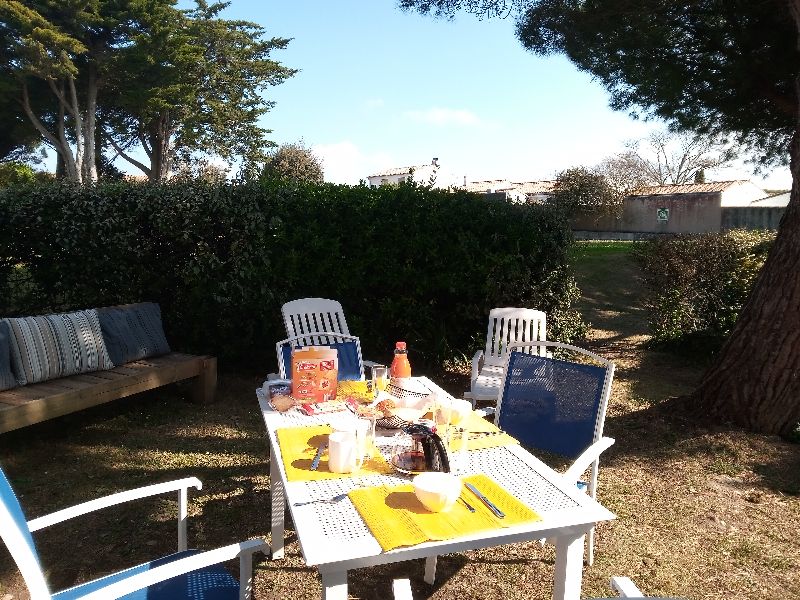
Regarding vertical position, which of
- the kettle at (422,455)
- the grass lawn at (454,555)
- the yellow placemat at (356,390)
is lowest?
the grass lawn at (454,555)

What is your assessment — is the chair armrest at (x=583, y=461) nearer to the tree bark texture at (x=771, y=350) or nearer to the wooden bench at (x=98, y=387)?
the tree bark texture at (x=771, y=350)

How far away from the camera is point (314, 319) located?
16.8ft

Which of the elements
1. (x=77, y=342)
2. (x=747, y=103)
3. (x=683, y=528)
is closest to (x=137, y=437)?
(x=77, y=342)

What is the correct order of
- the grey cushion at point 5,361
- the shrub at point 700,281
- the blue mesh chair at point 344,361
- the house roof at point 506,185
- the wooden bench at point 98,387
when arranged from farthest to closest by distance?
the house roof at point 506,185, the shrub at point 700,281, the grey cushion at point 5,361, the wooden bench at point 98,387, the blue mesh chair at point 344,361

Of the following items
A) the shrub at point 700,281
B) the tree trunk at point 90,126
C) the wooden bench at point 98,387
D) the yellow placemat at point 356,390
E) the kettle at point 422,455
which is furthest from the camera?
the tree trunk at point 90,126

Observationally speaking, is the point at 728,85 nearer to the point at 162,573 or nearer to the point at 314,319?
the point at 314,319

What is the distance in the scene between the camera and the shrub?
7129 millimetres

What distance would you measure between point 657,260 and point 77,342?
6775 millimetres

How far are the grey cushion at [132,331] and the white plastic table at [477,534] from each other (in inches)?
124

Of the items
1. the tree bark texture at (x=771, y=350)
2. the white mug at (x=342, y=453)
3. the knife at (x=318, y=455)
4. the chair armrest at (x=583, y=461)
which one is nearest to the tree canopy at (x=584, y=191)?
the tree bark texture at (x=771, y=350)

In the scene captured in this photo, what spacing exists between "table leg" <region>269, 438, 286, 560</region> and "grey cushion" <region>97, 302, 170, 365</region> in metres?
2.56

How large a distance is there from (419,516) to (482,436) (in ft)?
2.32

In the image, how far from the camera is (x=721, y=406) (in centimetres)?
456

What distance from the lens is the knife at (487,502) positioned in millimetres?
1594
